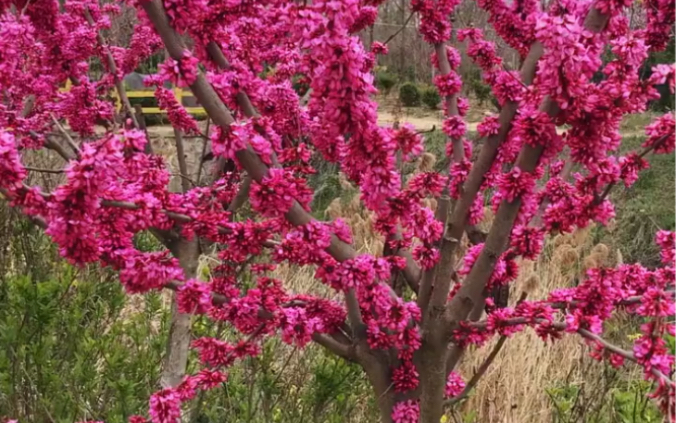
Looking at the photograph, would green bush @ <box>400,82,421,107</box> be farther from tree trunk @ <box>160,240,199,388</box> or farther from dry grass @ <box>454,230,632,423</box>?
tree trunk @ <box>160,240,199,388</box>

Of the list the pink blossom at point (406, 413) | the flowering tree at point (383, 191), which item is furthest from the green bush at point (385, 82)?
the pink blossom at point (406, 413)

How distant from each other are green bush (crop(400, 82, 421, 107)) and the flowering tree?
18.3 metres

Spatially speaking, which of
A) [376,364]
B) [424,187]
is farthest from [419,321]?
[424,187]

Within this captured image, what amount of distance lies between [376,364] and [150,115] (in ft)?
40.4

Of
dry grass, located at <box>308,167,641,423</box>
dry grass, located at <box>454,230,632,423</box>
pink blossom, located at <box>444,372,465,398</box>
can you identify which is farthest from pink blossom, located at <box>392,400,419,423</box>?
dry grass, located at <box>454,230,632,423</box>

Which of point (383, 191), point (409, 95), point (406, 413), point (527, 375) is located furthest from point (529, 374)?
point (409, 95)

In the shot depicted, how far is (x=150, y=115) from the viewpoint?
14.0m

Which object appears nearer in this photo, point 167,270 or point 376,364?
point 167,270

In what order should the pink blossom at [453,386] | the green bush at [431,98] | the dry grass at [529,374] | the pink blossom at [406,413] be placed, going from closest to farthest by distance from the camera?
the pink blossom at [406,413], the pink blossom at [453,386], the dry grass at [529,374], the green bush at [431,98]

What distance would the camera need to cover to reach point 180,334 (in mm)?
3078

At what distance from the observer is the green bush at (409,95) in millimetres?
20828

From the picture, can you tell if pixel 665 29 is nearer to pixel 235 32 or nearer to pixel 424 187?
pixel 424 187

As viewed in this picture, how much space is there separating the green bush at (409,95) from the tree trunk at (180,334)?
18263 mm

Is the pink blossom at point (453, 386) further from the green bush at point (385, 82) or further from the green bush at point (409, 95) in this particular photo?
the green bush at point (385, 82)
